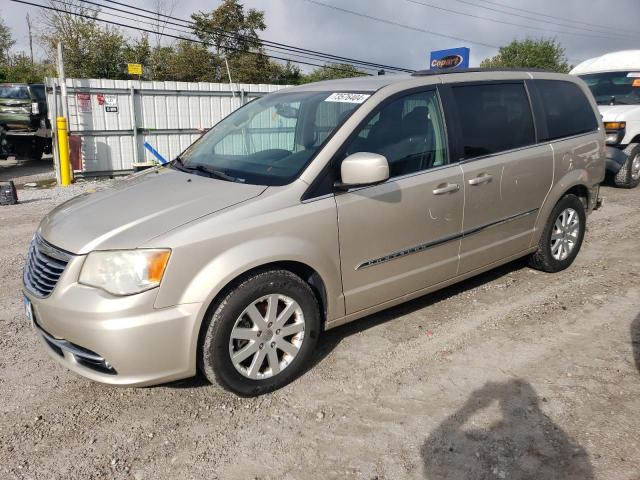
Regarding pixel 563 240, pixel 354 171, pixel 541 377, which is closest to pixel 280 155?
pixel 354 171

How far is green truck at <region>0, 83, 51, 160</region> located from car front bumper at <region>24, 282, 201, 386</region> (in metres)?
14.4

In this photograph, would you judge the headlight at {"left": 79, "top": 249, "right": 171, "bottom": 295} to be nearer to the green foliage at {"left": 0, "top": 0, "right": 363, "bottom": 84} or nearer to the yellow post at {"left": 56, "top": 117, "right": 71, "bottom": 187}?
the yellow post at {"left": 56, "top": 117, "right": 71, "bottom": 187}

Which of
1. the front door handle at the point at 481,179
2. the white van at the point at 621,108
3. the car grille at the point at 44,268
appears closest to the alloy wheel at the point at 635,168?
the white van at the point at 621,108

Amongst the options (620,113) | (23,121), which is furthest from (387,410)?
(23,121)

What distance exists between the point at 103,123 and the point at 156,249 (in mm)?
10855

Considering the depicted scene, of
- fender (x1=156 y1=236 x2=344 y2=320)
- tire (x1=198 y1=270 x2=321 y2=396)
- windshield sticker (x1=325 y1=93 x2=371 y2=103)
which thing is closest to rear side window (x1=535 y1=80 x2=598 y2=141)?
windshield sticker (x1=325 y1=93 x2=371 y2=103)

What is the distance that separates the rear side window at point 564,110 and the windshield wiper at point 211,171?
2845mm

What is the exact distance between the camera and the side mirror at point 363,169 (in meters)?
3.13

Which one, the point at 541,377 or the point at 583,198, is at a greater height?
the point at 583,198

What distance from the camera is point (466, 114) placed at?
13.2 feet

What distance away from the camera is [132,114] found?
41.3ft

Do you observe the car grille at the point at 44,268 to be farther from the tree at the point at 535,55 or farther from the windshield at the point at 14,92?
the tree at the point at 535,55

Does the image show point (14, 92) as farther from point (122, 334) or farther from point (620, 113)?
point (122, 334)

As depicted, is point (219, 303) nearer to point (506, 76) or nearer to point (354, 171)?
point (354, 171)
